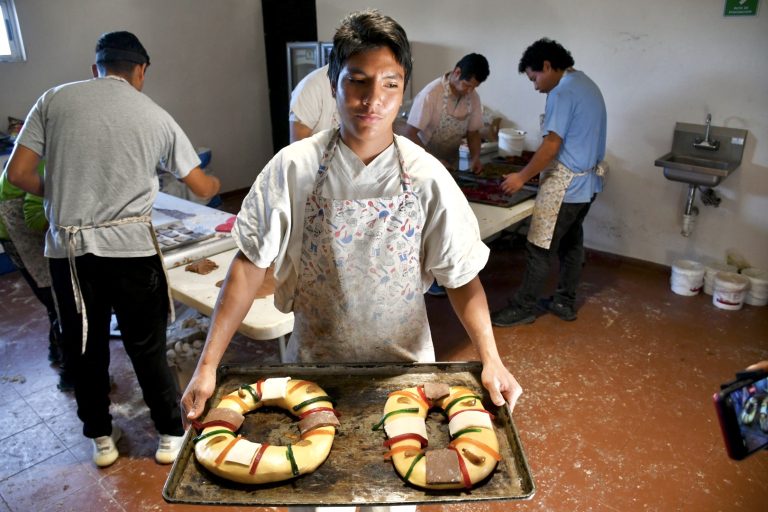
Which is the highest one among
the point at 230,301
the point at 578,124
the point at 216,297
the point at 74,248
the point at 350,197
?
the point at 350,197

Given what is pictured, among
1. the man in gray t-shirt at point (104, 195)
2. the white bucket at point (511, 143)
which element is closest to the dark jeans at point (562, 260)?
the white bucket at point (511, 143)

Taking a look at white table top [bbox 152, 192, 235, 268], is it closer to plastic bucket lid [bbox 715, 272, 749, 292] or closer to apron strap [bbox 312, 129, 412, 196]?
apron strap [bbox 312, 129, 412, 196]

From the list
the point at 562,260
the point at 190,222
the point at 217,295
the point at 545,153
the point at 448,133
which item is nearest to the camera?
the point at 217,295

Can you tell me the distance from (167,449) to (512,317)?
7.65 feet

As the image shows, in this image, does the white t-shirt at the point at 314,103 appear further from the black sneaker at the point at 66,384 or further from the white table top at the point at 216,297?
the black sneaker at the point at 66,384

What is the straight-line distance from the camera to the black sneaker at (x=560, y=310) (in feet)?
12.9

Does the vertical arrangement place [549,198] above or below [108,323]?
above

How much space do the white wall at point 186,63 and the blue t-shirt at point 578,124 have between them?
420 cm

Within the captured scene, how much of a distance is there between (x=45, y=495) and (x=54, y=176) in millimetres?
1378

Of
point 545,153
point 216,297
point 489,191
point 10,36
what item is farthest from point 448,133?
point 10,36

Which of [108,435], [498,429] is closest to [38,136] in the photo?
[108,435]

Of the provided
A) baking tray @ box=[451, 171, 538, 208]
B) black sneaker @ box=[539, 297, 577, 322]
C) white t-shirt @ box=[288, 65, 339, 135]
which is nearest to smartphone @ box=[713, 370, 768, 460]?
baking tray @ box=[451, 171, 538, 208]

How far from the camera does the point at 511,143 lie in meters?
4.78

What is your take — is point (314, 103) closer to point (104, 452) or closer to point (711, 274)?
point (104, 452)
